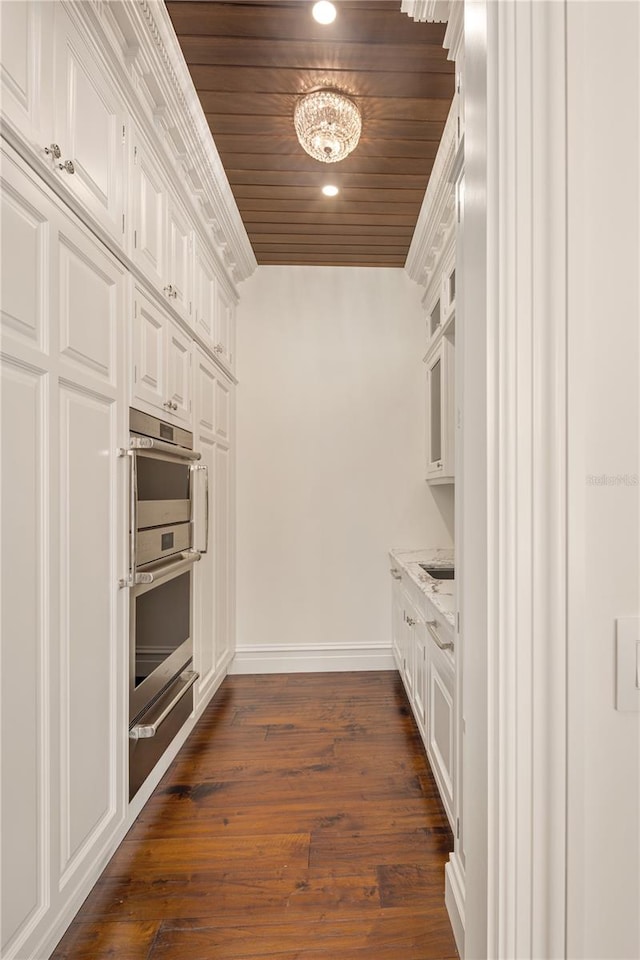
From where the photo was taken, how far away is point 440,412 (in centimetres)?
287

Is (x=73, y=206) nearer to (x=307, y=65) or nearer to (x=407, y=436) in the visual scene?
(x=307, y=65)

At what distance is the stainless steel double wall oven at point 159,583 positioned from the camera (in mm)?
1697

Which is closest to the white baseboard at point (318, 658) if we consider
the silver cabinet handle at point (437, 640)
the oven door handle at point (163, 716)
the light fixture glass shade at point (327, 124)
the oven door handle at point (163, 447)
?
the oven door handle at point (163, 716)

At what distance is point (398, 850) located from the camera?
168 centimetres

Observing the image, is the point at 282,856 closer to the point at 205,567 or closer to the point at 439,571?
the point at 205,567

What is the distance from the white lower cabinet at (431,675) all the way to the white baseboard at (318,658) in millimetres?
458

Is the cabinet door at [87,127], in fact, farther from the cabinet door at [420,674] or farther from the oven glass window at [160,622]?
the cabinet door at [420,674]

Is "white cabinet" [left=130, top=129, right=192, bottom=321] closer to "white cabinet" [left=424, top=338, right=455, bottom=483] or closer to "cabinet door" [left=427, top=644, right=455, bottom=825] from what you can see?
"white cabinet" [left=424, top=338, right=455, bottom=483]

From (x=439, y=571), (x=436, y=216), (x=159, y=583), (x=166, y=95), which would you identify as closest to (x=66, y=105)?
(x=166, y=95)

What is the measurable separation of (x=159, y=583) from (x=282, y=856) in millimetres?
1021

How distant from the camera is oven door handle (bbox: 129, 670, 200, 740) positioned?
1.70 meters

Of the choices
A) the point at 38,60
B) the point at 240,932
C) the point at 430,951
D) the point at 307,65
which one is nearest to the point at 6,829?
the point at 240,932

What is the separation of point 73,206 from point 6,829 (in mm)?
1479

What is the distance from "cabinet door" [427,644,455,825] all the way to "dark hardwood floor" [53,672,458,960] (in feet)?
0.56
